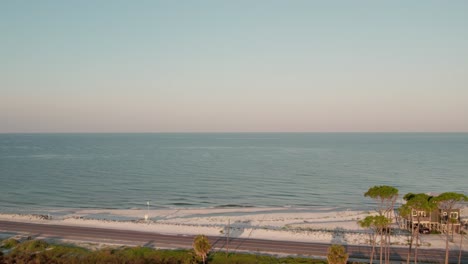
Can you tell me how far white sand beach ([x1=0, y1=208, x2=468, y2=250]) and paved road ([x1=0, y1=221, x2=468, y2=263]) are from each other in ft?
7.91

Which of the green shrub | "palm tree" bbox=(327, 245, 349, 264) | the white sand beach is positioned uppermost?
"palm tree" bbox=(327, 245, 349, 264)

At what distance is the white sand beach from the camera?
5372cm

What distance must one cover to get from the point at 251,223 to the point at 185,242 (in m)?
16.7

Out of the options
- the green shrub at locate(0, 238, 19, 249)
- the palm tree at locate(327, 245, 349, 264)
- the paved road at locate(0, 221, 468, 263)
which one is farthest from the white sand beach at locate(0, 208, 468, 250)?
the palm tree at locate(327, 245, 349, 264)

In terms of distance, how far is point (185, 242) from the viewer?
50062 millimetres

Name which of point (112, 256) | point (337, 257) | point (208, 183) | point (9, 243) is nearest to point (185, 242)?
point (112, 256)

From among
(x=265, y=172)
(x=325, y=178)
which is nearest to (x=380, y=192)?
(x=325, y=178)

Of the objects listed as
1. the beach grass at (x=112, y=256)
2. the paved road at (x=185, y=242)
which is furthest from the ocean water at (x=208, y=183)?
the beach grass at (x=112, y=256)

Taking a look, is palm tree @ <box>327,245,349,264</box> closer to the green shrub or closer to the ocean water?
the green shrub

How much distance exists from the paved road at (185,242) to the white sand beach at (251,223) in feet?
7.91

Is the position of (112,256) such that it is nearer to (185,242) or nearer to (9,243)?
(185,242)

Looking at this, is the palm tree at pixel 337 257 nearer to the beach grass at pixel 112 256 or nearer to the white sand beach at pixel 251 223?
the beach grass at pixel 112 256

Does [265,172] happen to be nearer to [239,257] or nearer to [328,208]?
[328,208]

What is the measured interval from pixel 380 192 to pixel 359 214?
3672 cm
